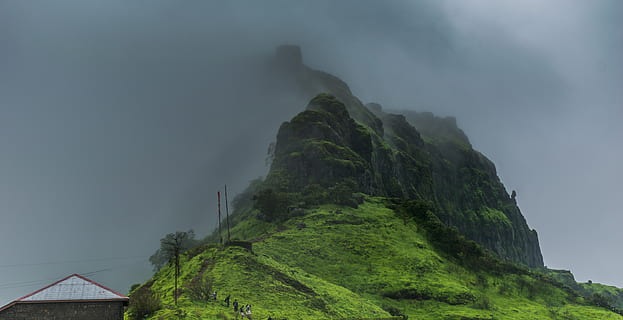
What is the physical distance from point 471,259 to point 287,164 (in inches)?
2064

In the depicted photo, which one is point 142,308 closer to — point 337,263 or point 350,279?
point 350,279

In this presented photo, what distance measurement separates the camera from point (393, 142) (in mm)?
196125

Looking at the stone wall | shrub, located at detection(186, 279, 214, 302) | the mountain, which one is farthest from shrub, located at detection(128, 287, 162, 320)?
the stone wall

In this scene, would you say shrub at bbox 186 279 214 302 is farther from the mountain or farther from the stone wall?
the stone wall

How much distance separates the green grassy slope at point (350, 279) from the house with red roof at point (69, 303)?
19.8ft

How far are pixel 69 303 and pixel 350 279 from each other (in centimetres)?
5054

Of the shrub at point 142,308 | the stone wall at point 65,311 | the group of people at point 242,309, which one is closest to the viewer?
the stone wall at point 65,311

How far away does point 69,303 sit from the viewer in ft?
129

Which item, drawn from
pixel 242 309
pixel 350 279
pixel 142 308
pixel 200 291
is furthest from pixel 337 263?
pixel 142 308

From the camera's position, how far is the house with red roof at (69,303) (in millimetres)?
38781

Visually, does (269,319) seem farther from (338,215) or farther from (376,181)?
(376,181)

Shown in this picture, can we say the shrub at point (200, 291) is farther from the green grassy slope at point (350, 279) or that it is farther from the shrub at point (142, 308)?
the shrub at point (142, 308)

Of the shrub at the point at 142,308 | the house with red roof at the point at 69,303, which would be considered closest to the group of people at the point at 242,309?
the shrub at the point at 142,308

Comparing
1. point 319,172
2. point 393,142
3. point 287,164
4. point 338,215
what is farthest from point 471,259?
point 393,142
